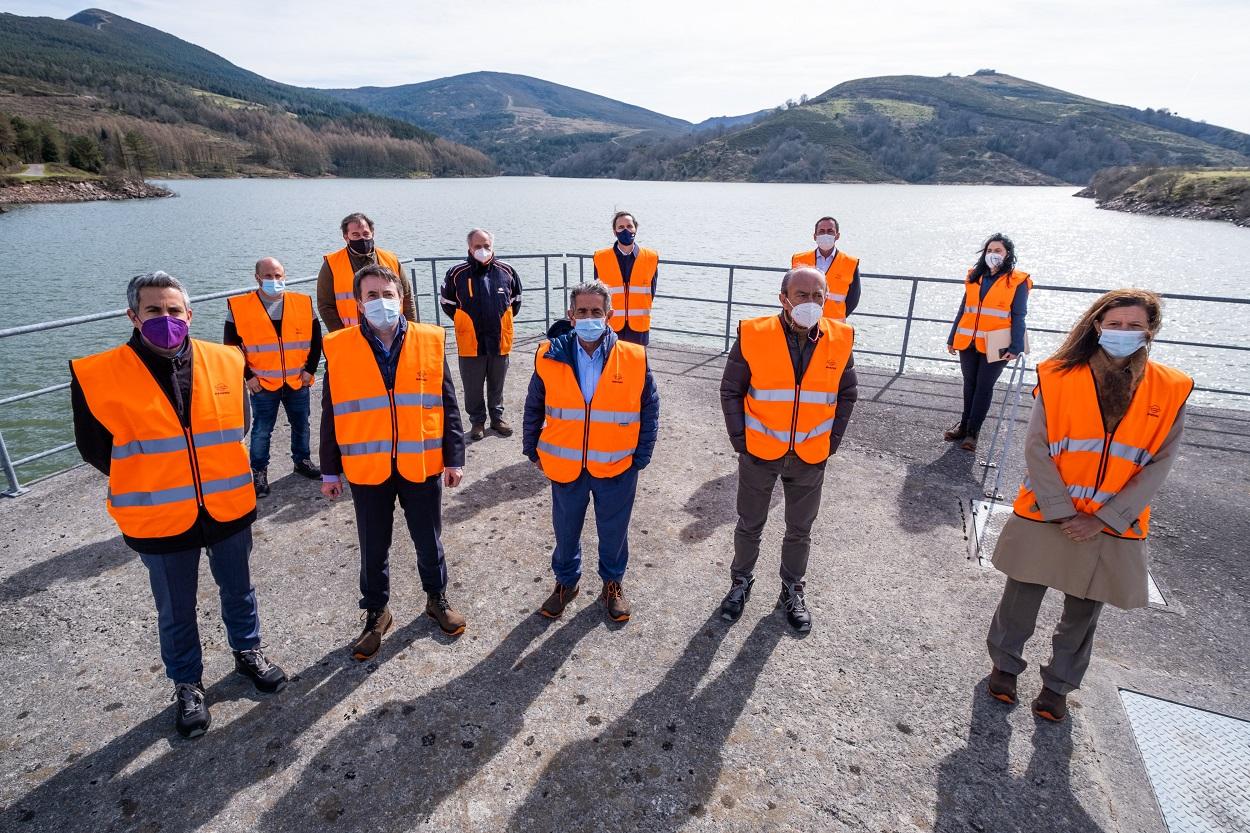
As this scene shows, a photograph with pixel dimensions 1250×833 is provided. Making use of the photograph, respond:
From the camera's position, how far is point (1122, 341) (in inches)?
105

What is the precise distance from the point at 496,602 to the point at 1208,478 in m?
5.94

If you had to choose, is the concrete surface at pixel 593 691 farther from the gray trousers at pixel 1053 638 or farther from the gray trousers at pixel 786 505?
the gray trousers at pixel 786 505

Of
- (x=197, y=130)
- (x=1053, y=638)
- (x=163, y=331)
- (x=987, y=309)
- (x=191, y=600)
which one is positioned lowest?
(x=1053, y=638)

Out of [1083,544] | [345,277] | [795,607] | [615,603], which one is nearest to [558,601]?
[615,603]

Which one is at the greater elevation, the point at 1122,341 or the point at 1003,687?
the point at 1122,341

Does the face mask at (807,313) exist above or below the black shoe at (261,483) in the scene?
above

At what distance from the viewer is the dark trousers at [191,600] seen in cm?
271

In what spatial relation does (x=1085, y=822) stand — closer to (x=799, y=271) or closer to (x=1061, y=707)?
(x=1061, y=707)

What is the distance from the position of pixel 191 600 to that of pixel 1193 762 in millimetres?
4356

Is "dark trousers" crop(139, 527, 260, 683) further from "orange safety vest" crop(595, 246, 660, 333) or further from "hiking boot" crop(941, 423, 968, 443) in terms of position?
"hiking boot" crop(941, 423, 968, 443)

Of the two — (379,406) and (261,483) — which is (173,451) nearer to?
(379,406)

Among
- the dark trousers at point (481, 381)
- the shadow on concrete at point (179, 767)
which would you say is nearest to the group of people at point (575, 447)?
the shadow on concrete at point (179, 767)

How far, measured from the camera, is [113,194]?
212ft

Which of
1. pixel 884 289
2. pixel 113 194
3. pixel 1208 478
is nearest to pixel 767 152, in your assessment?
pixel 113 194
